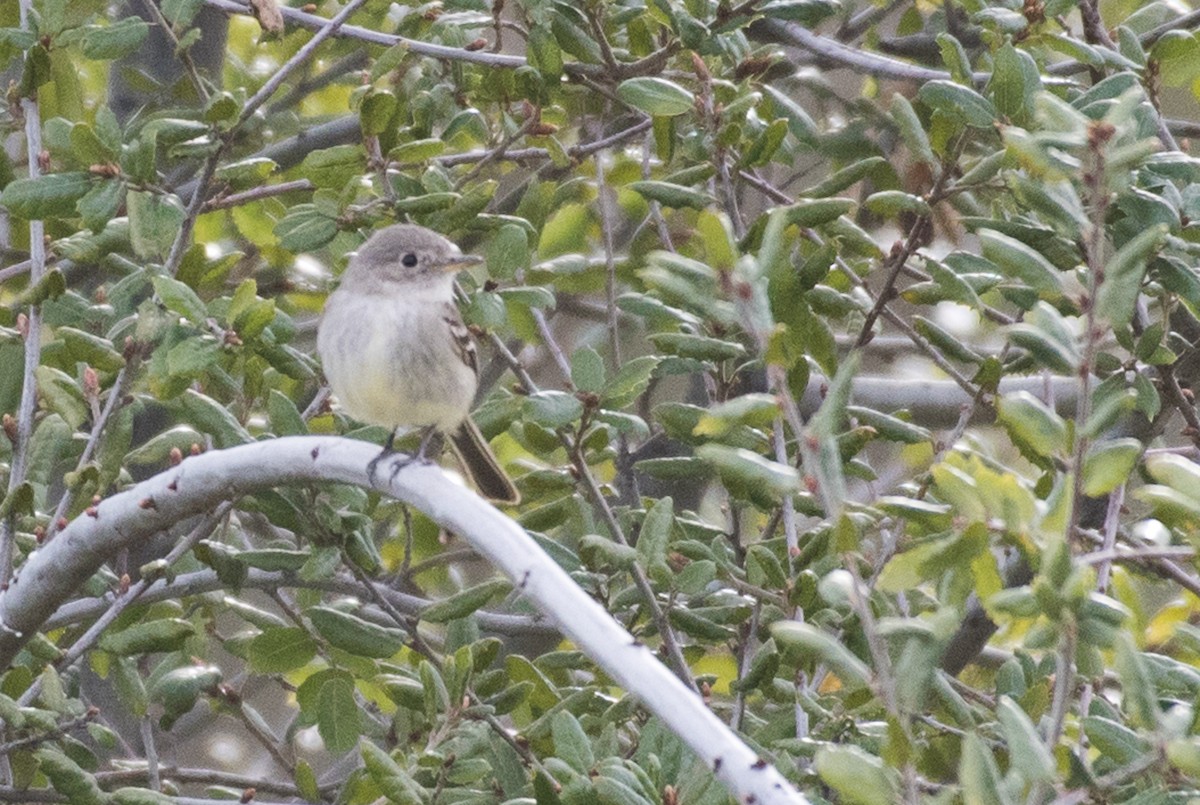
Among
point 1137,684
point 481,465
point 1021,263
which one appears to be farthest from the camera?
point 481,465

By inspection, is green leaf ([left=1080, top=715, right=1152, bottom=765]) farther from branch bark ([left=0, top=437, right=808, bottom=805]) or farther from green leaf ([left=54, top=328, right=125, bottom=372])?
green leaf ([left=54, top=328, right=125, bottom=372])

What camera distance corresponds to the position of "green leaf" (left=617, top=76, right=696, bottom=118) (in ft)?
11.6

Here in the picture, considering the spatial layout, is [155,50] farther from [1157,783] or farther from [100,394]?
[1157,783]

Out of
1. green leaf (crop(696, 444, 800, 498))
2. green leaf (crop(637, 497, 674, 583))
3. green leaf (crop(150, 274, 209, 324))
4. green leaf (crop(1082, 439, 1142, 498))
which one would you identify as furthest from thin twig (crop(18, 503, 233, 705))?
green leaf (crop(1082, 439, 1142, 498))

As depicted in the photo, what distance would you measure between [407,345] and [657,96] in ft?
3.52

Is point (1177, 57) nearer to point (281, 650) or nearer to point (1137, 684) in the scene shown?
point (1137, 684)

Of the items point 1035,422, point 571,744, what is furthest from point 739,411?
point 571,744

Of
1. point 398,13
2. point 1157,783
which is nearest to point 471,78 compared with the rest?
point 398,13

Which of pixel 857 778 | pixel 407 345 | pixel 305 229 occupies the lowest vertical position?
pixel 407 345

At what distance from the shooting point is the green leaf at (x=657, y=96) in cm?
352

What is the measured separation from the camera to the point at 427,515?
292cm

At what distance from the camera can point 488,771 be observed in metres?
3.20

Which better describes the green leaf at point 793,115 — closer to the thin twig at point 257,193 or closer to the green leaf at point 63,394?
the thin twig at point 257,193

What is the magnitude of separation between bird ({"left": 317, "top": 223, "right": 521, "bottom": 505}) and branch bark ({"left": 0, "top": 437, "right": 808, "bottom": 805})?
869 millimetres
